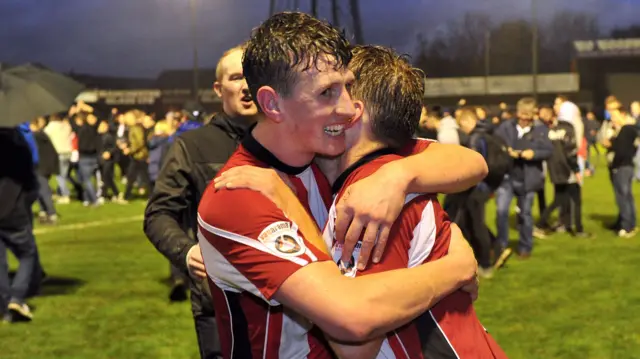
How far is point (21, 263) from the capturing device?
8.30 m

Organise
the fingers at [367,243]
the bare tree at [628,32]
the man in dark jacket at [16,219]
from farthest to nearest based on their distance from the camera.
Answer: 1. the bare tree at [628,32]
2. the man in dark jacket at [16,219]
3. the fingers at [367,243]

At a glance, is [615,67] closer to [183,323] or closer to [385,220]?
[183,323]

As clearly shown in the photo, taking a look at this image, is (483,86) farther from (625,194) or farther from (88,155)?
(625,194)

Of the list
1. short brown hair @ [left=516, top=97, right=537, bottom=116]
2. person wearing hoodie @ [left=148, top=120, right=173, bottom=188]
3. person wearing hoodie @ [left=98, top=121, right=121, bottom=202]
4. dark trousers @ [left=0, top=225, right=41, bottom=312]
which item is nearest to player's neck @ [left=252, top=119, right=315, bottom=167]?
dark trousers @ [left=0, top=225, right=41, bottom=312]

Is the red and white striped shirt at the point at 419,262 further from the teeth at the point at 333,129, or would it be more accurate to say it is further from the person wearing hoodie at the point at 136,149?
the person wearing hoodie at the point at 136,149

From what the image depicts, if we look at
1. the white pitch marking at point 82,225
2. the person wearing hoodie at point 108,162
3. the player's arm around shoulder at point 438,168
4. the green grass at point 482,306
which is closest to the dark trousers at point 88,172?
the person wearing hoodie at point 108,162

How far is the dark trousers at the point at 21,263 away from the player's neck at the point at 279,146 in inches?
262

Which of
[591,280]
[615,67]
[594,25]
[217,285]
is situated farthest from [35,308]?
[594,25]

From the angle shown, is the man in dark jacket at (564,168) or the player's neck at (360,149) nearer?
the player's neck at (360,149)

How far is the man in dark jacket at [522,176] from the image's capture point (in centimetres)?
1052

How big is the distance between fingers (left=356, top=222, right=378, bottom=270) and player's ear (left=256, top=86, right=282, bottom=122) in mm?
366

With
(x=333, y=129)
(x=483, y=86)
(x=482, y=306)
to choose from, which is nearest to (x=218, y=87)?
(x=333, y=129)

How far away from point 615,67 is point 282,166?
60290 millimetres

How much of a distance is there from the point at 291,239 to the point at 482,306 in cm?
640
